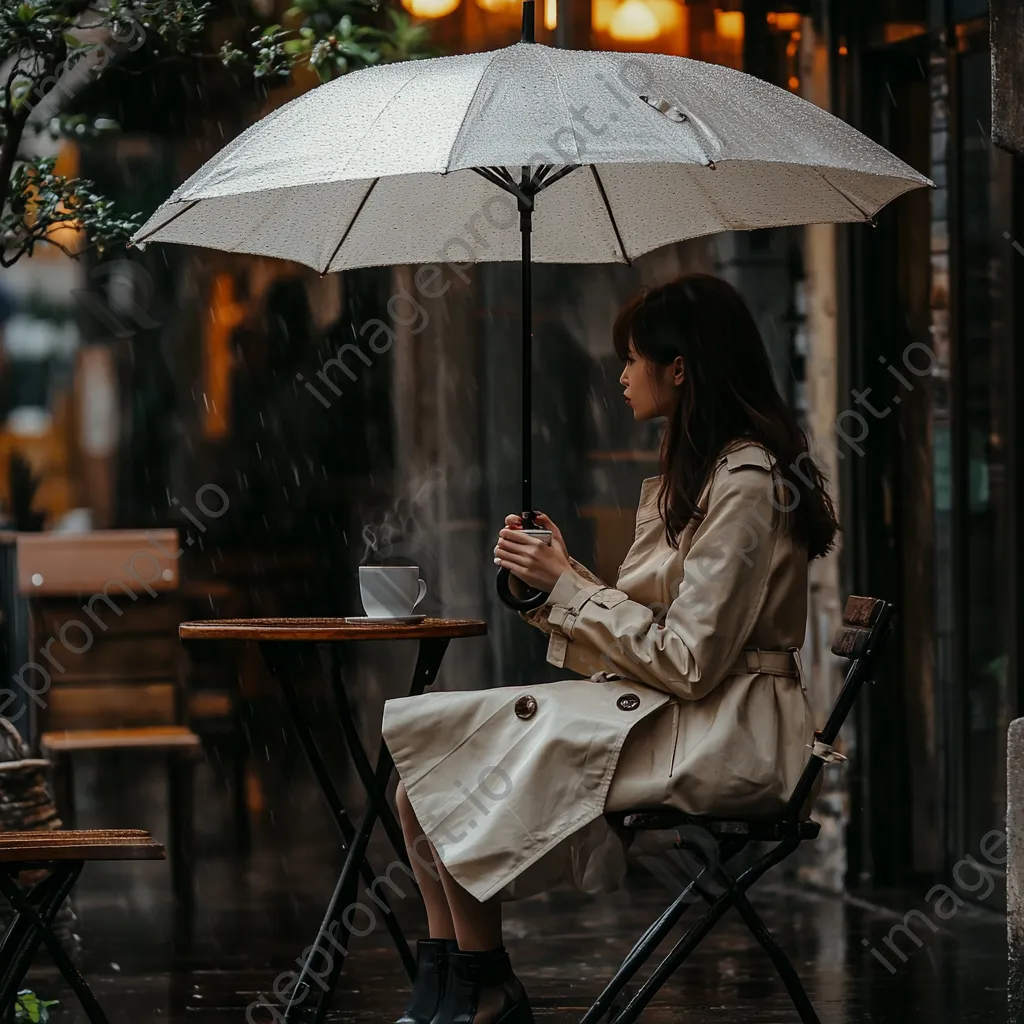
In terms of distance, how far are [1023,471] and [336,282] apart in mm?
3205

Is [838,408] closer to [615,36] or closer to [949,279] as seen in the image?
[949,279]

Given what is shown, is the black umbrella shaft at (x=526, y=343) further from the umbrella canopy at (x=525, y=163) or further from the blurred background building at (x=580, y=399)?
the blurred background building at (x=580, y=399)

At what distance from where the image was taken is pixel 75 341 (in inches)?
313

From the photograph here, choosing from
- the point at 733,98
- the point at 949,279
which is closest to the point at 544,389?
the point at 949,279

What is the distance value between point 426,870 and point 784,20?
13.3ft

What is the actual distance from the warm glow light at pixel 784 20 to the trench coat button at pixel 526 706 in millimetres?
3814

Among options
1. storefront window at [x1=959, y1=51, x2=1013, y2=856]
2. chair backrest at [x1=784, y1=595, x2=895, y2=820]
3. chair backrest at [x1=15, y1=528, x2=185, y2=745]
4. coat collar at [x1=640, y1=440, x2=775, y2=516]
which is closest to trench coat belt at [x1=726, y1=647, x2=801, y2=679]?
chair backrest at [x1=784, y1=595, x2=895, y2=820]

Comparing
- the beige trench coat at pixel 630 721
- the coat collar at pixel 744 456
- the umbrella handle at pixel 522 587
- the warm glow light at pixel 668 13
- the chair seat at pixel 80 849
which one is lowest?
the chair seat at pixel 80 849

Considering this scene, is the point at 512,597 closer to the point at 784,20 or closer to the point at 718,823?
the point at 718,823

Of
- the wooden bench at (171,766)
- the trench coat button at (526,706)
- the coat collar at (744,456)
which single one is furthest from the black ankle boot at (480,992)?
the wooden bench at (171,766)

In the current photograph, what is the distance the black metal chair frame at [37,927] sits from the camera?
3.91m

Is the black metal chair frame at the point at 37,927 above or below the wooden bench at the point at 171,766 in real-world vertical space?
above

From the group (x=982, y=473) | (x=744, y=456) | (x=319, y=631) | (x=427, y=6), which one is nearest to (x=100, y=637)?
(x=427, y=6)

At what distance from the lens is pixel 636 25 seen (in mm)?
7238
